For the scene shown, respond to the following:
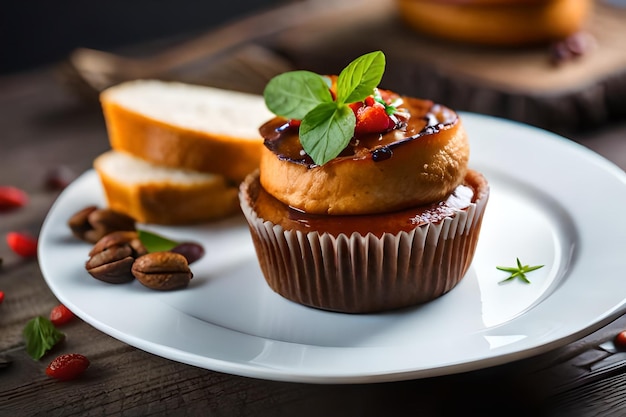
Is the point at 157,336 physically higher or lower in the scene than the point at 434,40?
higher

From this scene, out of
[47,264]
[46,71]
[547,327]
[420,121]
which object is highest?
[420,121]

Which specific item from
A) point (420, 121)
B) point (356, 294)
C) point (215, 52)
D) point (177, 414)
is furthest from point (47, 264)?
point (215, 52)

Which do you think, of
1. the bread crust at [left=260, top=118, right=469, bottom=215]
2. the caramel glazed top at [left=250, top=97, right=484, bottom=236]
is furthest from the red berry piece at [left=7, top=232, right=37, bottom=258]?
the bread crust at [left=260, top=118, right=469, bottom=215]

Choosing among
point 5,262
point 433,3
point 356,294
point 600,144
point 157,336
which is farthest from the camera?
point 433,3

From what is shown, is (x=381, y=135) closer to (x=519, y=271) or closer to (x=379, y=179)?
(x=379, y=179)

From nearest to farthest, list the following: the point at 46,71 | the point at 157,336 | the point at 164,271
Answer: the point at 157,336 → the point at 164,271 → the point at 46,71

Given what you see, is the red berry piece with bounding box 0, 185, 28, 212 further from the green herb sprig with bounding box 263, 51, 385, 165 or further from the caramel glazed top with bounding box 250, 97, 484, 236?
the green herb sprig with bounding box 263, 51, 385, 165

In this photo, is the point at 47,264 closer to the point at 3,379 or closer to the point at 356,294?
the point at 3,379
